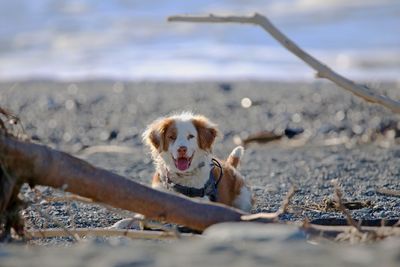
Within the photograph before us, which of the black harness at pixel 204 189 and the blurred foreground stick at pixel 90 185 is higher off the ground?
Result: the blurred foreground stick at pixel 90 185

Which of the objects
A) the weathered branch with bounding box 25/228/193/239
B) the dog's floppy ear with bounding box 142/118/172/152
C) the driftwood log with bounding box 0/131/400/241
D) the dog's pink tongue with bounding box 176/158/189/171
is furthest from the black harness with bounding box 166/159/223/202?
the driftwood log with bounding box 0/131/400/241

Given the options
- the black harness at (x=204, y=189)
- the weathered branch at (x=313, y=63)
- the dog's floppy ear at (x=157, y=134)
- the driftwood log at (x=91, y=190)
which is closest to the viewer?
the driftwood log at (x=91, y=190)

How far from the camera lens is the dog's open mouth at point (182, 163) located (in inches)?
307

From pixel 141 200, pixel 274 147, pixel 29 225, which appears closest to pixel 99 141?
pixel 274 147

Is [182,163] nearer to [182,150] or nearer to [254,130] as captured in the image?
[182,150]

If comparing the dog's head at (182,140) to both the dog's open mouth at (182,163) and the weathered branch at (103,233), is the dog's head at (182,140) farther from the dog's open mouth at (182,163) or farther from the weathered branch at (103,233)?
the weathered branch at (103,233)

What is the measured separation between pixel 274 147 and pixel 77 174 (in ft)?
23.6

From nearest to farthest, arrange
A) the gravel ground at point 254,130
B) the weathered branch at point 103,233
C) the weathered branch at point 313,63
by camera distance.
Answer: the weathered branch at point 103,233
the weathered branch at point 313,63
the gravel ground at point 254,130

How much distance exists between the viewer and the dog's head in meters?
7.81

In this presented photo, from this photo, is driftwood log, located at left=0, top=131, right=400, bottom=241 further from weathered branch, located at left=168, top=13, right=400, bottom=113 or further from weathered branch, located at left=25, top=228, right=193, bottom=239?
weathered branch, located at left=168, top=13, right=400, bottom=113

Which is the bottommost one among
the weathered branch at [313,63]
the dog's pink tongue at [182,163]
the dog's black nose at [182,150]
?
the dog's pink tongue at [182,163]

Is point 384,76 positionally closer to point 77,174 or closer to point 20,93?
point 20,93

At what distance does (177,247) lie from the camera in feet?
14.5

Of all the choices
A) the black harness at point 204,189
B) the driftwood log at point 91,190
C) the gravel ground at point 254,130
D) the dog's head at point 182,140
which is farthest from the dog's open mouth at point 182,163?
the driftwood log at point 91,190
